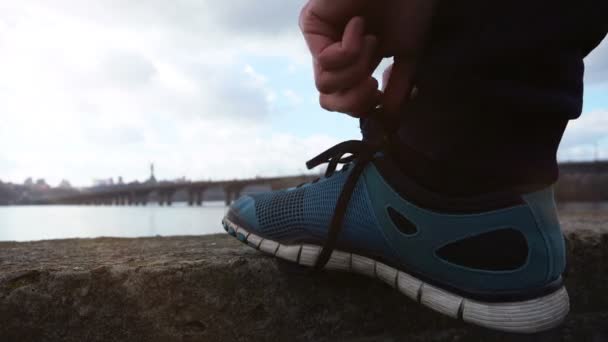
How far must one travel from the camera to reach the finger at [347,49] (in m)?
0.79

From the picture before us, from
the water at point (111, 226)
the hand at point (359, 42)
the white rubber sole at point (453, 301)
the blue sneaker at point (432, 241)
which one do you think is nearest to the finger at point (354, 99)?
the hand at point (359, 42)

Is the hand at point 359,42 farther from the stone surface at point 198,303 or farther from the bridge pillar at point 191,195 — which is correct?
the bridge pillar at point 191,195

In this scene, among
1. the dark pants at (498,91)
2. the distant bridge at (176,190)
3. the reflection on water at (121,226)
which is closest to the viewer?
the dark pants at (498,91)

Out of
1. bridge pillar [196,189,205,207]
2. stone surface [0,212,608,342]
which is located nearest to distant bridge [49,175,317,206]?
bridge pillar [196,189,205,207]

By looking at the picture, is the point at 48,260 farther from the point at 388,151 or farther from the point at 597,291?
the point at 597,291

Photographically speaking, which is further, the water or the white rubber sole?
the water

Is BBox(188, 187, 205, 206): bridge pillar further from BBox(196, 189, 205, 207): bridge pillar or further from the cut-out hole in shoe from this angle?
the cut-out hole in shoe

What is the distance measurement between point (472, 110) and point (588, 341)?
795 millimetres

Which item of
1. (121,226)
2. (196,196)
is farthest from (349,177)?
(196,196)

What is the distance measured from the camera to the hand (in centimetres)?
79

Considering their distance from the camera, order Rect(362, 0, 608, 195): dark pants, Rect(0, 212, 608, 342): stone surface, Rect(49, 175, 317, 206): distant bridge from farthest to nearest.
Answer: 1. Rect(49, 175, 317, 206): distant bridge
2. Rect(0, 212, 608, 342): stone surface
3. Rect(362, 0, 608, 195): dark pants

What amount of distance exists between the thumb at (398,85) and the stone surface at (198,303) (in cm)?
39

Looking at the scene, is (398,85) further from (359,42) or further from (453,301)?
(453,301)

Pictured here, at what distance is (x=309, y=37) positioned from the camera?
0.85 m
